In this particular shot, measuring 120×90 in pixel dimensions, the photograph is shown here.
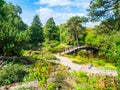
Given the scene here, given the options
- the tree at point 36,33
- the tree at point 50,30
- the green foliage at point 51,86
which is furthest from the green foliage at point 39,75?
the tree at point 50,30

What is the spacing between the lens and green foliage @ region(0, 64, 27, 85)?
1814cm

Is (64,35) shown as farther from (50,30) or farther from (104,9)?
(104,9)

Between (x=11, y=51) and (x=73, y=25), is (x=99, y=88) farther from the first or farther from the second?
(x=73, y=25)

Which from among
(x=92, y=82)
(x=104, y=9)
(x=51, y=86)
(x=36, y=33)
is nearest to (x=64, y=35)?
(x=36, y=33)

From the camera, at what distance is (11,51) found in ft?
88.6

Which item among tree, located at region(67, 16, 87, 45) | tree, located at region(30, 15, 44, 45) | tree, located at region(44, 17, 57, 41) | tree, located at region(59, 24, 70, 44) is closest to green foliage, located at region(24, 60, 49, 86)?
tree, located at region(67, 16, 87, 45)

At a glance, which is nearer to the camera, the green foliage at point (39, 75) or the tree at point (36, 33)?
the green foliage at point (39, 75)

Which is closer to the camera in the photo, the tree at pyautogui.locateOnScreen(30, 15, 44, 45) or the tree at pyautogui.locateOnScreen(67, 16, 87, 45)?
the tree at pyautogui.locateOnScreen(67, 16, 87, 45)

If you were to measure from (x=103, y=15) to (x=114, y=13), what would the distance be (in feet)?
4.10

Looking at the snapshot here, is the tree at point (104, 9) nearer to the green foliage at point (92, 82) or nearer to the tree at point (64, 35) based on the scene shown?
the green foliage at point (92, 82)

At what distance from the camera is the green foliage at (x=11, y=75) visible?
18141mm

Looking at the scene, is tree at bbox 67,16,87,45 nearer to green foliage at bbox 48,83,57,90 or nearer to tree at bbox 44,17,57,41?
tree at bbox 44,17,57,41

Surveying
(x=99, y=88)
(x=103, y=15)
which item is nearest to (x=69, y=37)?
(x=103, y=15)

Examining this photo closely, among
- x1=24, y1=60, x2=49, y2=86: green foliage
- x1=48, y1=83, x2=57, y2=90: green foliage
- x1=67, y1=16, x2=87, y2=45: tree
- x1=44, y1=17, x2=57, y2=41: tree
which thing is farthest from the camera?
x1=44, y1=17, x2=57, y2=41: tree
